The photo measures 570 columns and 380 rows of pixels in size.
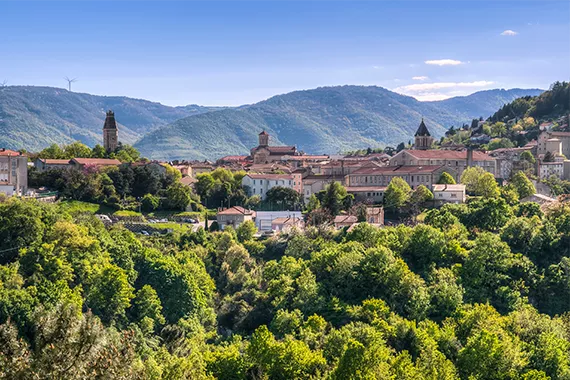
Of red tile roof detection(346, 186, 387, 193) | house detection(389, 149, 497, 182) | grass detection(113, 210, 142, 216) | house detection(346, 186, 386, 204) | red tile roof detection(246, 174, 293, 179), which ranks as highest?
house detection(389, 149, 497, 182)

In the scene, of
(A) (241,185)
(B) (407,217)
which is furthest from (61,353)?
(A) (241,185)

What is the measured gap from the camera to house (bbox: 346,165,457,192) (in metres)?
68.9

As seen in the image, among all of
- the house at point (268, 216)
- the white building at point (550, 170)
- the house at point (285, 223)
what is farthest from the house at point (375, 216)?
the white building at point (550, 170)

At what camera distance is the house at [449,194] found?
62.2m

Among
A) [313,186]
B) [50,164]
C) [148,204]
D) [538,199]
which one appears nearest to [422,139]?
[313,186]

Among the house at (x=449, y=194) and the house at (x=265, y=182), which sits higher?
the house at (x=265, y=182)

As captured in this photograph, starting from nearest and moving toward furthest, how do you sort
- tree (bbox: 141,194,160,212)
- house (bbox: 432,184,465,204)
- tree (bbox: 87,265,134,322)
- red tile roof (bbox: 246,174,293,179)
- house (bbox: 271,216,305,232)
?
tree (bbox: 87,265,134,322) → house (bbox: 271,216,305,232) → house (bbox: 432,184,465,204) → tree (bbox: 141,194,160,212) → red tile roof (bbox: 246,174,293,179)

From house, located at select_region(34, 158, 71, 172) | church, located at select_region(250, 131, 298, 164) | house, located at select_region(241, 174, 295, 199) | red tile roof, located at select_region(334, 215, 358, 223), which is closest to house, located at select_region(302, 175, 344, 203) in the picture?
house, located at select_region(241, 174, 295, 199)

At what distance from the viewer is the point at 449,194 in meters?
62.6

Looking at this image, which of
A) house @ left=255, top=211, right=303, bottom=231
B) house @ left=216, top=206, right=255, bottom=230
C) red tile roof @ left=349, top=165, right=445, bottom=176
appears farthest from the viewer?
red tile roof @ left=349, top=165, right=445, bottom=176

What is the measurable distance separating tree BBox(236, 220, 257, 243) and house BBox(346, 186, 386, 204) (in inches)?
446

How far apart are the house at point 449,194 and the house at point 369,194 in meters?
4.55

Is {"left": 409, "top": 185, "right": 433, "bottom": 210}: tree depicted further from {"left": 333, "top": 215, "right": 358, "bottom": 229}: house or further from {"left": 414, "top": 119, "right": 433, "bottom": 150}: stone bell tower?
{"left": 414, "top": 119, "right": 433, "bottom": 150}: stone bell tower

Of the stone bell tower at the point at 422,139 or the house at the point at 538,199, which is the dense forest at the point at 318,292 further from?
the stone bell tower at the point at 422,139
